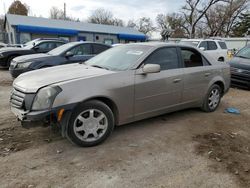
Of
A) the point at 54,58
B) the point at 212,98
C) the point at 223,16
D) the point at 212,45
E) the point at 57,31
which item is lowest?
the point at 212,98

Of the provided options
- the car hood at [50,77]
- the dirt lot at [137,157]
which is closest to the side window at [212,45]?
the dirt lot at [137,157]

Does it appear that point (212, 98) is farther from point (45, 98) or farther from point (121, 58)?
point (45, 98)

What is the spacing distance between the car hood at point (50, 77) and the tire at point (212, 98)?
2.62m

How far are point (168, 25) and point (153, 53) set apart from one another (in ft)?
173

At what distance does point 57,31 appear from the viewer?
92.3 feet

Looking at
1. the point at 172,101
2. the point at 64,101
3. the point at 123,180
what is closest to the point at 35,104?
the point at 64,101

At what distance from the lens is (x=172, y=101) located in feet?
15.3

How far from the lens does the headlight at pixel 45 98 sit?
3.27m

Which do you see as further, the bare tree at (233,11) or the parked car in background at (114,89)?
the bare tree at (233,11)

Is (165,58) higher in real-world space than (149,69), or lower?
higher

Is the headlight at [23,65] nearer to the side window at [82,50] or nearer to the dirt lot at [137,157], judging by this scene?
the side window at [82,50]

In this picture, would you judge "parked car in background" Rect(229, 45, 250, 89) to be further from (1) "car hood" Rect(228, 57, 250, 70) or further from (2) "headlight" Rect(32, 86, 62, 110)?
(2) "headlight" Rect(32, 86, 62, 110)

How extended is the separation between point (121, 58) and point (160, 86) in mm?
881

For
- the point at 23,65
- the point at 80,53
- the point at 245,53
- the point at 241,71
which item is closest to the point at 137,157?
the point at 23,65
